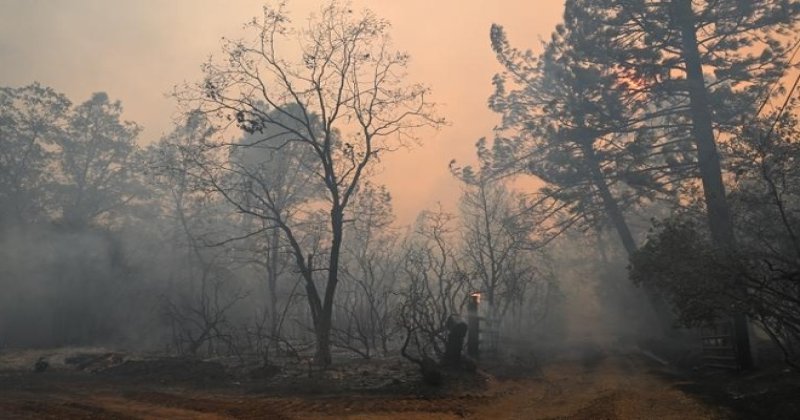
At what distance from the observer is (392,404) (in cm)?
1088

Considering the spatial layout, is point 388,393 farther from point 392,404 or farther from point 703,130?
point 703,130

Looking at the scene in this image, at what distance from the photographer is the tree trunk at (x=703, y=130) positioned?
1503cm

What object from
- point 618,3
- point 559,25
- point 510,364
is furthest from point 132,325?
point 618,3

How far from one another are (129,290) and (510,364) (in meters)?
26.7

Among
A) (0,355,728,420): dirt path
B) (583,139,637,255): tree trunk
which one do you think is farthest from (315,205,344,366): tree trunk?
(583,139,637,255): tree trunk

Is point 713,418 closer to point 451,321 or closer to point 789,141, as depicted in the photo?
point 451,321

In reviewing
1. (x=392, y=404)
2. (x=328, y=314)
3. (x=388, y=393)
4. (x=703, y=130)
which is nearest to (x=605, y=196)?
(x=703, y=130)

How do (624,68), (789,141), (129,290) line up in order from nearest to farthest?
1. (789,141)
2. (624,68)
3. (129,290)

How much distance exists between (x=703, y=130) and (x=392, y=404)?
42.5ft

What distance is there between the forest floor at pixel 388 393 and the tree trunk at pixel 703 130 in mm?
4207

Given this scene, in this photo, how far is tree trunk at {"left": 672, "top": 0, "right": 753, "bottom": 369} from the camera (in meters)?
15.0

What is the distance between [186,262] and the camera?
37844 mm

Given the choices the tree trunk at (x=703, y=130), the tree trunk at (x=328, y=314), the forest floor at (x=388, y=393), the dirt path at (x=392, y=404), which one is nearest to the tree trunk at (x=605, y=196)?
the tree trunk at (x=703, y=130)

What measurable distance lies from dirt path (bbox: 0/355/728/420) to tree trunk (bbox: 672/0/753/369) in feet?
15.4
